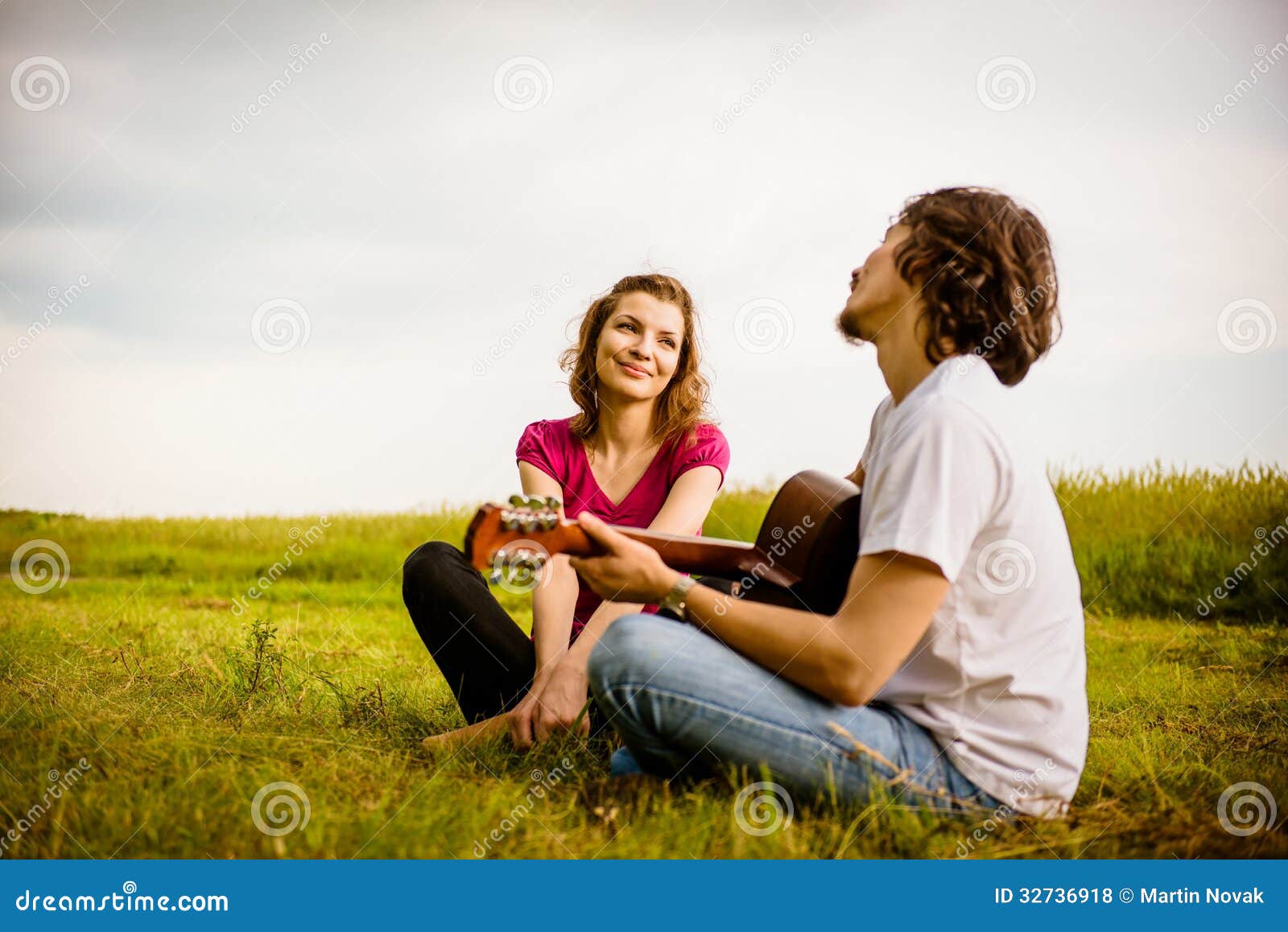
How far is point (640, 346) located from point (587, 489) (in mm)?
526

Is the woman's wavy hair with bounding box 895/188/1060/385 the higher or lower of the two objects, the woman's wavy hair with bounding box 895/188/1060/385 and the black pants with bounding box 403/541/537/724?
the higher

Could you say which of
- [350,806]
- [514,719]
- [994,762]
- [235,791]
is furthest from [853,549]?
[235,791]

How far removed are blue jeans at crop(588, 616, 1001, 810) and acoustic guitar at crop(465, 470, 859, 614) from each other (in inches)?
10.0

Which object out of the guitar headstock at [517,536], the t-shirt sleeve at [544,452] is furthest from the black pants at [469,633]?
the guitar headstock at [517,536]

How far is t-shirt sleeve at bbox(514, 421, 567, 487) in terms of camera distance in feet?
12.1

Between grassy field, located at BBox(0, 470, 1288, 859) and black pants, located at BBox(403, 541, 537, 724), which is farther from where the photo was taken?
black pants, located at BBox(403, 541, 537, 724)

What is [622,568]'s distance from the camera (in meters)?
2.35

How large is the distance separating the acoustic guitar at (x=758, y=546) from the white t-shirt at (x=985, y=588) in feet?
0.61

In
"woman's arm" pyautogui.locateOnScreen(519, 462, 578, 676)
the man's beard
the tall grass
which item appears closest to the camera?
the man's beard

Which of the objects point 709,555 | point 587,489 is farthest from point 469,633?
point 709,555

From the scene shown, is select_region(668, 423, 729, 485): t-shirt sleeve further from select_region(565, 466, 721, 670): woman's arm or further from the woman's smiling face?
the woman's smiling face

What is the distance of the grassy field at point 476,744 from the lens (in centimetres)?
240

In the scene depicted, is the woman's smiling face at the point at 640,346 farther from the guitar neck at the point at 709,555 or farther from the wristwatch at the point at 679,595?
the wristwatch at the point at 679,595

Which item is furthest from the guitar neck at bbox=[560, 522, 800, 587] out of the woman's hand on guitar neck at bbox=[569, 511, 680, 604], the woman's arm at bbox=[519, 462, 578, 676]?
the woman's arm at bbox=[519, 462, 578, 676]
